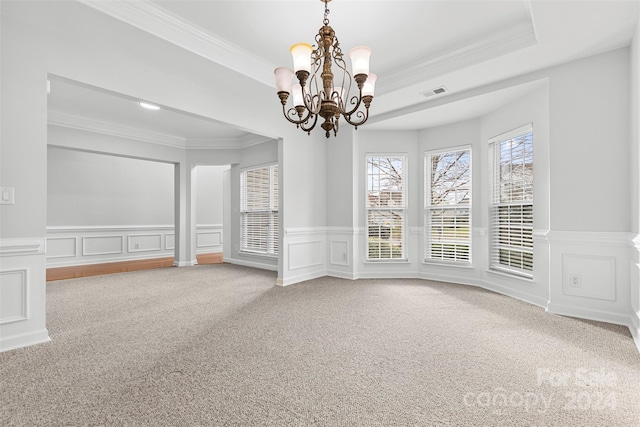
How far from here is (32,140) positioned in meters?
2.53

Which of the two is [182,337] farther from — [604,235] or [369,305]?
[604,235]

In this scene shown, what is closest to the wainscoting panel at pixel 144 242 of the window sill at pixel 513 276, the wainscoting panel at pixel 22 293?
the wainscoting panel at pixel 22 293

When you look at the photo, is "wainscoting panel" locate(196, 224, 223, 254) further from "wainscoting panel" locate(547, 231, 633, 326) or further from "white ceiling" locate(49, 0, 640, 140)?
"wainscoting panel" locate(547, 231, 633, 326)

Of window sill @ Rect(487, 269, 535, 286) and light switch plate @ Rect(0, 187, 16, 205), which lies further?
window sill @ Rect(487, 269, 535, 286)

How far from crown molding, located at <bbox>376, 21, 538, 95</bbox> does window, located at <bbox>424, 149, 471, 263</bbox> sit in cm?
165

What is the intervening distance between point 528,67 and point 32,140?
4.69 metres

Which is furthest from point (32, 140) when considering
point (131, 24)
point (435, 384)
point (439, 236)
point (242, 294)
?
point (439, 236)

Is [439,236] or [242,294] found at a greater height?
[439,236]

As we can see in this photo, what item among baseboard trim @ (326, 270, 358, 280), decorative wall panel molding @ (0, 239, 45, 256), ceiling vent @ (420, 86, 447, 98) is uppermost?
ceiling vent @ (420, 86, 447, 98)

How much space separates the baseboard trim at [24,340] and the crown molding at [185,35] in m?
2.60

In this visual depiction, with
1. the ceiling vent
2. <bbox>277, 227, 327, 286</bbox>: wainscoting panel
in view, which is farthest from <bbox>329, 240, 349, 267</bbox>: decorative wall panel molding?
the ceiling vent

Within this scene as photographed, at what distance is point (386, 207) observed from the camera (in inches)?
211

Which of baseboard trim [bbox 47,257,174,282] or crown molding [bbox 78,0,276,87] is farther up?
crown molding [bbox 78,0,276,87]

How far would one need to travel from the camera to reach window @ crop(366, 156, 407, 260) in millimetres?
5355
